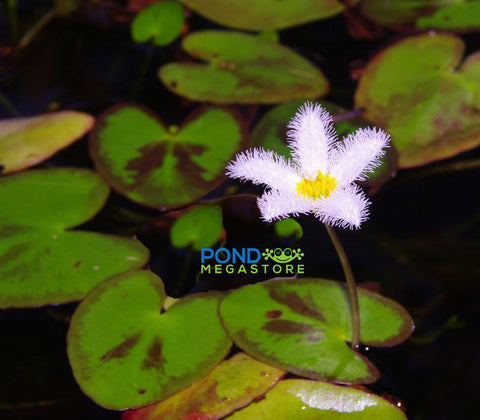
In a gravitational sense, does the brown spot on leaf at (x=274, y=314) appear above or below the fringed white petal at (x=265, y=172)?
below

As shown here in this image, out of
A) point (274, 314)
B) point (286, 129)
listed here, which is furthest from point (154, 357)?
point (286, 129)

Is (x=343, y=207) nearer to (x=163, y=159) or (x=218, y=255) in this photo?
(x=218, y=255)

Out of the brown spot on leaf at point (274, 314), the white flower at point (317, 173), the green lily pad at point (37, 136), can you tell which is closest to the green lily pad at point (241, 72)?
the green lily pad at point (37, 136)

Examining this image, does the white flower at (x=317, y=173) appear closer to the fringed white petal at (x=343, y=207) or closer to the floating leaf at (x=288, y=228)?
the fringed white petal at (x=343, y=207)

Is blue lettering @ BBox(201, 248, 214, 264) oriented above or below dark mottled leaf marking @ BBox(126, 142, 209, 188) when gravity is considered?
below

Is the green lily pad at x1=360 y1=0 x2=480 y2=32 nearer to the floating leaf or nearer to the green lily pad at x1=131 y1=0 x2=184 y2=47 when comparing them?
the green lily pad at x1=131 y1=0 x2=184 y2=47

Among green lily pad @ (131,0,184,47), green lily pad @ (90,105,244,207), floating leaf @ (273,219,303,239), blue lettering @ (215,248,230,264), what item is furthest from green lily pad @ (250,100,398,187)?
green lily pad @ (131,0,184,47)
